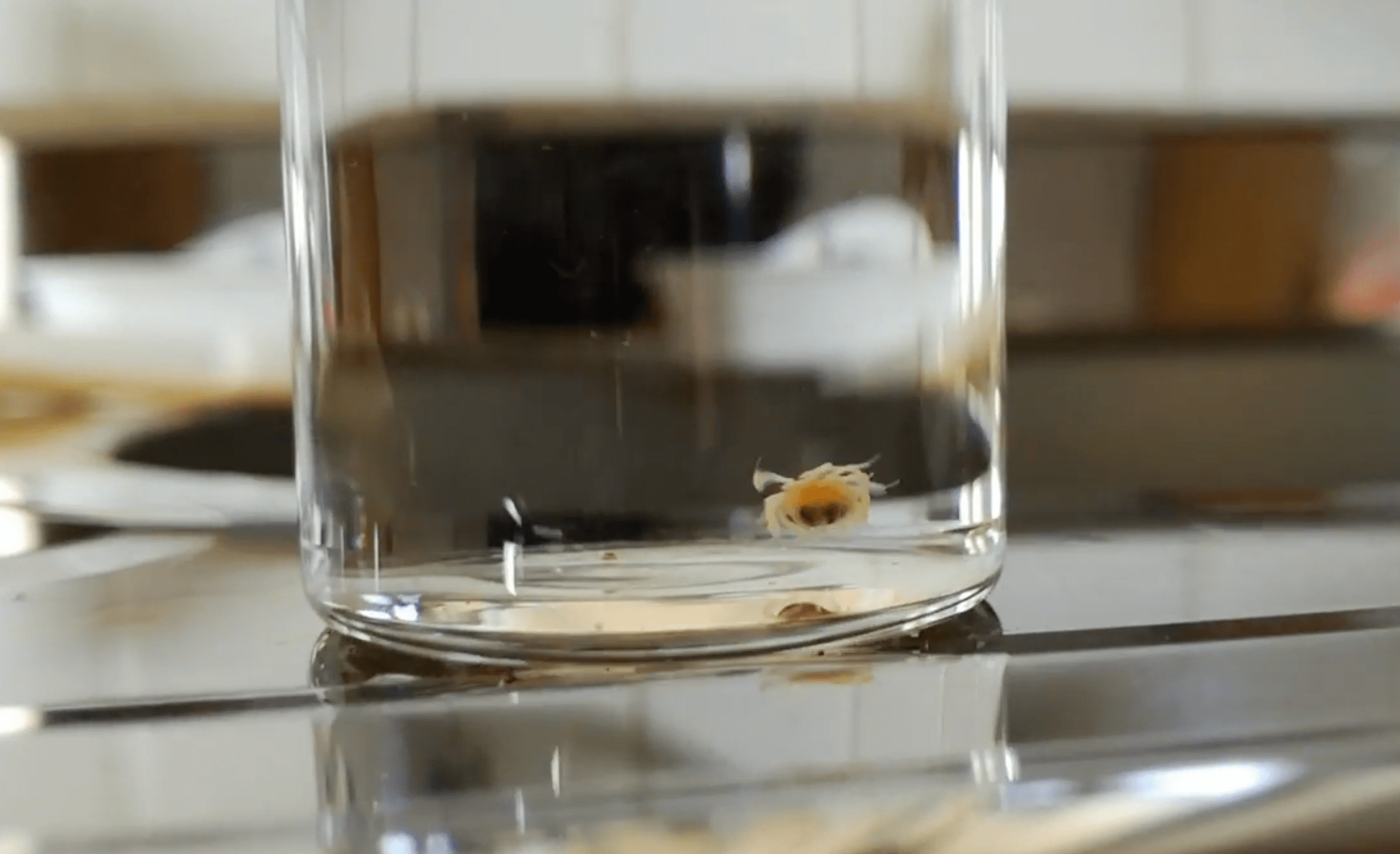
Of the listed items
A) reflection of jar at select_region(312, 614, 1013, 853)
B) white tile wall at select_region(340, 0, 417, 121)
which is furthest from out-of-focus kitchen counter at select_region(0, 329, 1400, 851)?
white tile wall at select_region(340, 0, 417, 121)

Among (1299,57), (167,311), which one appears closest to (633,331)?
(167,311)

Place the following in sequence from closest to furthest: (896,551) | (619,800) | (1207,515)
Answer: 1. (619,800)
2. (896,551)
3. (1207,515)

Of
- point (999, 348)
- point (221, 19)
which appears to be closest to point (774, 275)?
point (999, 348)

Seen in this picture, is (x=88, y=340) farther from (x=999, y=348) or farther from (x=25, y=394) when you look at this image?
(x=999, y=348)

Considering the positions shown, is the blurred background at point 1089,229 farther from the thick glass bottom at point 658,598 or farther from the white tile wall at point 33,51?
the thick glass bottom at point 658,598

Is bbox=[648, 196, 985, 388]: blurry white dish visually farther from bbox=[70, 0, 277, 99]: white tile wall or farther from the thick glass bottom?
bbox=[70, 0, 277, 99]: white tile wall

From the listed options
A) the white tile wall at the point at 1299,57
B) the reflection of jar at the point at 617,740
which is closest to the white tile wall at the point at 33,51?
the reflection of jar at the point at 617,740
